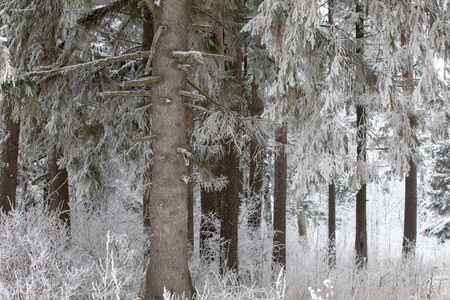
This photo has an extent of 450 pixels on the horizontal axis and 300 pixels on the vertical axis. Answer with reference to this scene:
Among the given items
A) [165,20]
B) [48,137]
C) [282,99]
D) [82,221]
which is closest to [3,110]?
[48,137]

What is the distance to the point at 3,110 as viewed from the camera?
8078 mm

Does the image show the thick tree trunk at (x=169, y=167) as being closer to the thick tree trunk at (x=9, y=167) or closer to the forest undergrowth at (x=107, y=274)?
the forest undergrowth at (x=107, y=274)

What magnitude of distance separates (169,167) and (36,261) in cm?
179

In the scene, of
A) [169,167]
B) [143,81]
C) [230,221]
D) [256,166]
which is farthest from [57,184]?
[143,81]

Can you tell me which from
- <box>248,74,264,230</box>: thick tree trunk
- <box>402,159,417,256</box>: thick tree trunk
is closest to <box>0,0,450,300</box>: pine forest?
<box>248,74,264,230</box>: thick tree trunk

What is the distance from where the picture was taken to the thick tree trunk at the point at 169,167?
4.01 metres

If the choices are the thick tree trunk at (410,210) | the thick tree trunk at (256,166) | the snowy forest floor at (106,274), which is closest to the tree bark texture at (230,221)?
the snowy forest floor at (106,274)

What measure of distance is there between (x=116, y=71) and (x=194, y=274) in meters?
3.90

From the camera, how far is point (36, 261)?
3859 millimetres

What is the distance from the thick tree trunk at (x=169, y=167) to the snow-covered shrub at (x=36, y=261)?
84cm

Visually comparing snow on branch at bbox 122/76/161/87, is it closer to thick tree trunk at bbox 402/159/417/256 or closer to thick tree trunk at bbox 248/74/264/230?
thick tree trunk at bbox 248/74/264/230

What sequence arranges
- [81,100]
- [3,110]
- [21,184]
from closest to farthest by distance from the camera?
[81,100] → [3,110] → [21,184]

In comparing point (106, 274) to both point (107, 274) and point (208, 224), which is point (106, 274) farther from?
point (208, 224)

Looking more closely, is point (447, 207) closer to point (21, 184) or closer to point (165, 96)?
point (165, 96)
